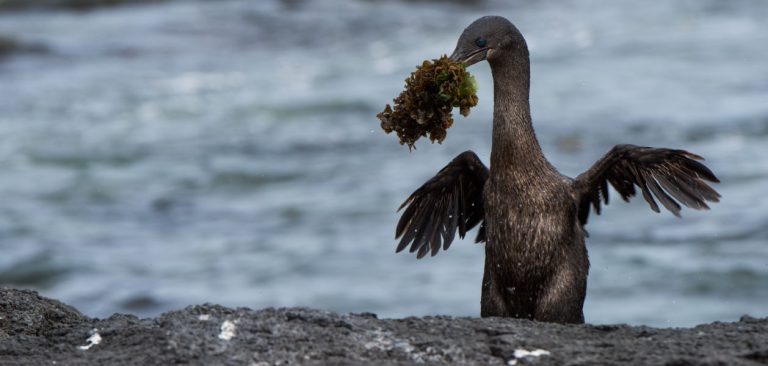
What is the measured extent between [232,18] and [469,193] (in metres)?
16.9

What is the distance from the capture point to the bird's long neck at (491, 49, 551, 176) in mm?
6168

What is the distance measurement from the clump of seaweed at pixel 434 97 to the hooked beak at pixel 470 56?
204 millimetres

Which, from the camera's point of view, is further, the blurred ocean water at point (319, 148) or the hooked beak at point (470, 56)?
the blurred ocean water at point (319, 148)

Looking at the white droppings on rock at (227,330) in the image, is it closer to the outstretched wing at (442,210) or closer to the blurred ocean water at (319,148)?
the outstretched wing at (442,210)

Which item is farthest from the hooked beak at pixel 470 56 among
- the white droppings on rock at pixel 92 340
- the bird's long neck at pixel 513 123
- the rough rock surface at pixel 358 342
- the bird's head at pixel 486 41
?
the white droppings on rock at pixel 92 340

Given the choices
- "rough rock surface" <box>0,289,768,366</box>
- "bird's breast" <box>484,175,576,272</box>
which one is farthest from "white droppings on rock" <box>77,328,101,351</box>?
"bird's breast" <box>484,175,576,272</box>

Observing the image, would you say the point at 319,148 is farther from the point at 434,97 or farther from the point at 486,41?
the point at 434,97

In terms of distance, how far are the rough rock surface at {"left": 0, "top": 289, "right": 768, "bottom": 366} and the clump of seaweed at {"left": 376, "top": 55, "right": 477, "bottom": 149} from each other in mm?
986

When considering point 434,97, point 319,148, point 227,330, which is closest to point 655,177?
point 434,97

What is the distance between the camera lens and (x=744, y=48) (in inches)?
742

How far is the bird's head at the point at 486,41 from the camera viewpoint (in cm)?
611

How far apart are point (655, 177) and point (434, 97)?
118 centimetres

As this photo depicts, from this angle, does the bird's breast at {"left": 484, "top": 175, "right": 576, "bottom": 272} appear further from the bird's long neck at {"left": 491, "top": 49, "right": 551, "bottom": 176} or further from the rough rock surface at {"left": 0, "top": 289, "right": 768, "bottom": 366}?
the rough rock surface at {"left": 0, "top": 289, "right": 768, "bottom": 366}

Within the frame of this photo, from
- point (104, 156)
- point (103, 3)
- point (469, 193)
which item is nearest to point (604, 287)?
point (469, 193)
